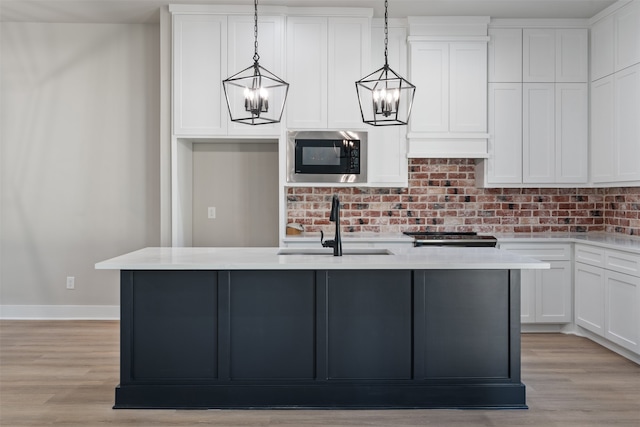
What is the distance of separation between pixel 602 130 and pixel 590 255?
107 cm

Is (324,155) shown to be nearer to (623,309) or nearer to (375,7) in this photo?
(375,7)

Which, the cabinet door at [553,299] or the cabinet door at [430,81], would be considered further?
the cabinet door at [430,81]

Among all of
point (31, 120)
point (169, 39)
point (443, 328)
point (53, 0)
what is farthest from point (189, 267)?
point (31, 120)

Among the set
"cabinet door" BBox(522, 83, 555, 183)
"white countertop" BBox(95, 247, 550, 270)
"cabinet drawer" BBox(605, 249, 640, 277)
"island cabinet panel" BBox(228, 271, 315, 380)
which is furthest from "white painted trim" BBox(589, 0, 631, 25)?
"island cabinet panel" BBox(228, 271, 315, 380)

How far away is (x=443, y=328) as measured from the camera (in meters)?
3.00

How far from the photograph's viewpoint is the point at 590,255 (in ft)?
14.2

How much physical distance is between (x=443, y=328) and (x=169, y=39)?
3257mm

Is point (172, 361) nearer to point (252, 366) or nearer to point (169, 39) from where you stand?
point (252, 366)

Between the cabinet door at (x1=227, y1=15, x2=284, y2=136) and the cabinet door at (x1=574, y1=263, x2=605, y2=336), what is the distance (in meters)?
2.80

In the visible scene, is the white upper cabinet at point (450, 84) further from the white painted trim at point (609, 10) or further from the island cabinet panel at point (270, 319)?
the island cabinet panel at point (270, 319)

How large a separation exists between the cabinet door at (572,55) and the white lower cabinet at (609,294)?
1.49 meters

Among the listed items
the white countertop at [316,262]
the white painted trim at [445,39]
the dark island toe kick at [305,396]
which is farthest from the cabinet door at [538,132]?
the dark island toe kick at [305,396]

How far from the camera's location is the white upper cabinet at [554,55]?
4.79 meters

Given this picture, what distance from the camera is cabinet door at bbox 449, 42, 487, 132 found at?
4758 millimetres
